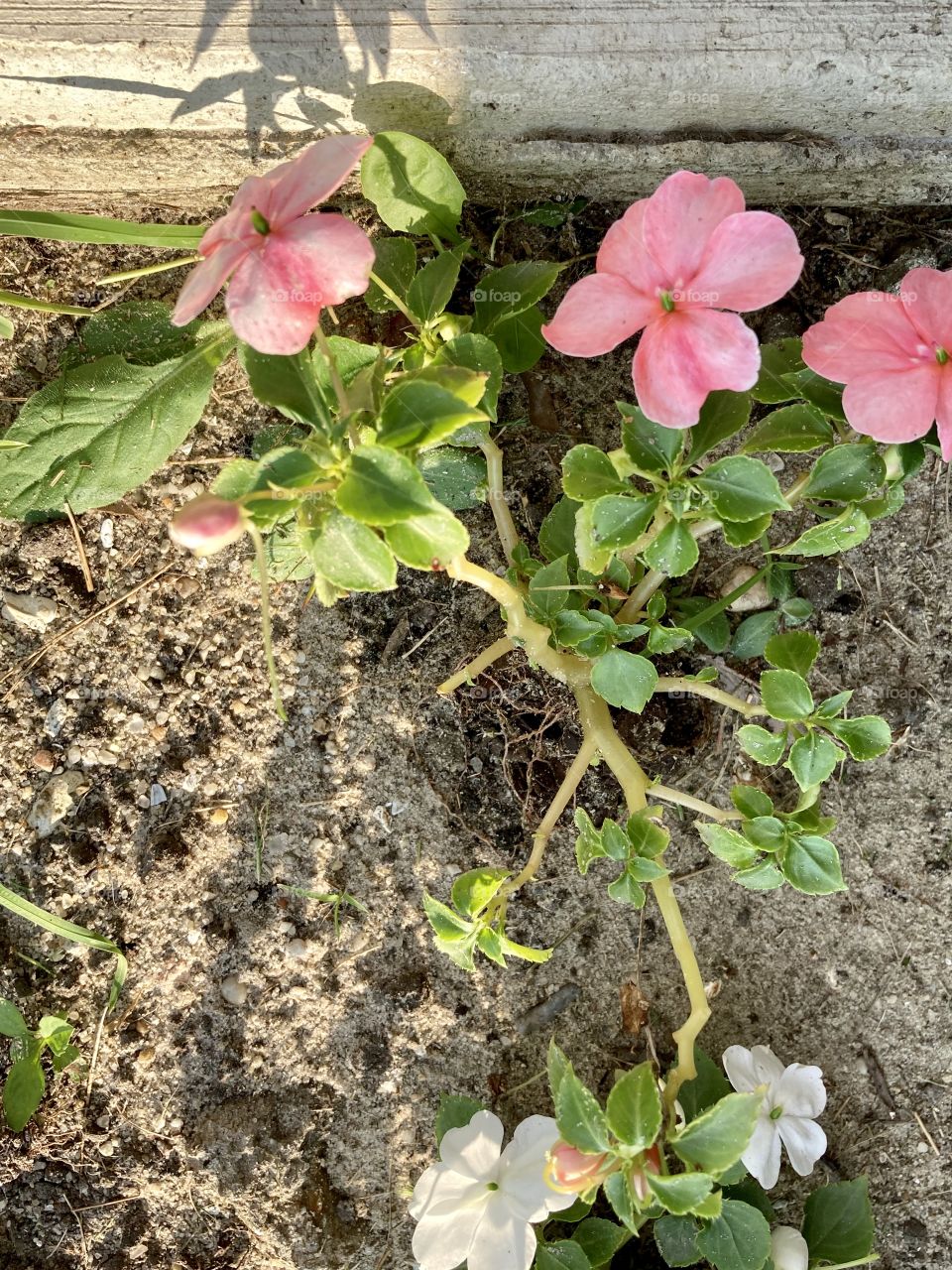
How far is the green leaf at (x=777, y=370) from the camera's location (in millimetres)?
1231

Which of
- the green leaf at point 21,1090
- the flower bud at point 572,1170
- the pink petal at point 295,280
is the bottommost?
the green leaf at point 21,1090

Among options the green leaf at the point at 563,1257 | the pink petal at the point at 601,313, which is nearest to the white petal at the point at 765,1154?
the green leaf at the point at 563,1257

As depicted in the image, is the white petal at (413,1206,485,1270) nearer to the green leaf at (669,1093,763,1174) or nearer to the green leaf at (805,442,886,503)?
the green leaf at (669,1093,763,1174)

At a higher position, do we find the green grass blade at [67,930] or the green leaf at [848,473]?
the green leaf at [848,473]

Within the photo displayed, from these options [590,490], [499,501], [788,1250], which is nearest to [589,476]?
[590,490]

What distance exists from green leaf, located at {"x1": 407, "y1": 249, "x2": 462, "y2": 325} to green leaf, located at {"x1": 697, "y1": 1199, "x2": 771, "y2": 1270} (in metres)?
1.16

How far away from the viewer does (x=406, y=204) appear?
137 centimetres

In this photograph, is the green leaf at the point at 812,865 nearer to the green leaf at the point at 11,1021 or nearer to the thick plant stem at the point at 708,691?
the thick plant stem at the point at 708,691

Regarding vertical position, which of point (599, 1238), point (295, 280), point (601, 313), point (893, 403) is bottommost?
point (599, 1238)

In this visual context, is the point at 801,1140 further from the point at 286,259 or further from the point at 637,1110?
the point at 286,259

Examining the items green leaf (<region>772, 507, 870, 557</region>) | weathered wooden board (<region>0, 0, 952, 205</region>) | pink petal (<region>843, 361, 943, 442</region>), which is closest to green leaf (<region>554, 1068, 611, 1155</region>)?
green leaf (<region>772, 507, 870, 557</region>)

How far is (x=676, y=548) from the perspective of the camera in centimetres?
120

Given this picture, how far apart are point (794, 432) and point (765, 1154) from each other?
93 cm

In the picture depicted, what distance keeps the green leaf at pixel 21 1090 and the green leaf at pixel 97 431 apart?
81 centimetres
